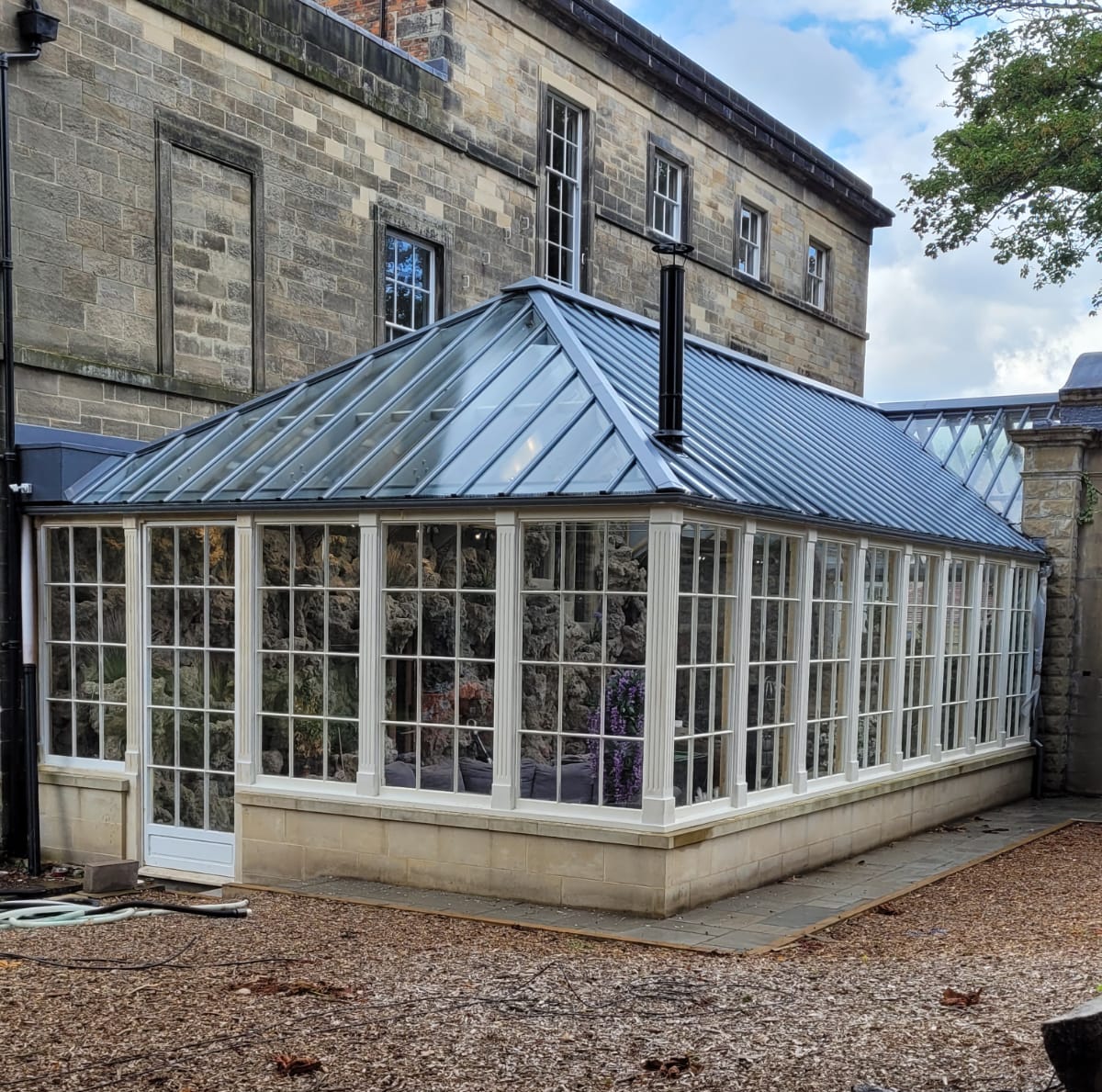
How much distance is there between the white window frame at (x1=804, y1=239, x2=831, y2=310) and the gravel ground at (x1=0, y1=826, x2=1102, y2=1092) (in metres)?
18.1

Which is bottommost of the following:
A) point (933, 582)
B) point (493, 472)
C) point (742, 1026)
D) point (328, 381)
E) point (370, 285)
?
point (742, 1026)

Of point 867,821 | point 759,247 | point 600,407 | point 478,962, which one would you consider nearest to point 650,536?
point 600,407

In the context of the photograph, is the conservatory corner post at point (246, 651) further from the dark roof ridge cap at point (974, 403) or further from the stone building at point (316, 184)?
the dark roof ridge cap at point (974, 403)

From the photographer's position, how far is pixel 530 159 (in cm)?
1788

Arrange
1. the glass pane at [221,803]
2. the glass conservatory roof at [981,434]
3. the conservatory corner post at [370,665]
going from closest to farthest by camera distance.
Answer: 1. the conservatory corner post at [370,665]
2. the glass pane at [221,803]
3. the glass conservatory roof at [981,434]

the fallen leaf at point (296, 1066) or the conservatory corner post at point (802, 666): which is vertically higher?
the conservatory corner post at point (802, 666)

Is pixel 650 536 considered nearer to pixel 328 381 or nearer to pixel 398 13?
pixel 328 381

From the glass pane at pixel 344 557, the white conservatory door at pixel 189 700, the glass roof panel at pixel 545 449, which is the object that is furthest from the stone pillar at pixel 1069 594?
the white conservatory door at pixel 189 700

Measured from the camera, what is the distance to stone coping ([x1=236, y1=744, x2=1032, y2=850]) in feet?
28.7

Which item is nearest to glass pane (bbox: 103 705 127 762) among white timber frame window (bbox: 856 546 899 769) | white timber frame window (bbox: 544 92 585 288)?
white timber frame window (bbox: 856 546 899 769)

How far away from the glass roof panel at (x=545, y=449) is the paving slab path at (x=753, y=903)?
9.22 ft

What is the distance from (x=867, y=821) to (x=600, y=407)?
15.2 ft

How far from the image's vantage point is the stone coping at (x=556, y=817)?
8.74 meters

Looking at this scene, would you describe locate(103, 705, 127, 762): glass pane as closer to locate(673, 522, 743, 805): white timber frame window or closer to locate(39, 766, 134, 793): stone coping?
locate(39, 766, 134, 793): stone coping
